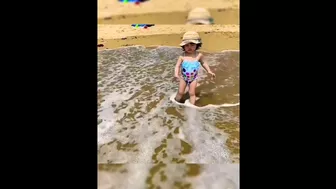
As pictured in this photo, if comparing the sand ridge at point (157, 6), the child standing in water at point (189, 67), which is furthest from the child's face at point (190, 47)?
the sand ridge at point (157, 6)

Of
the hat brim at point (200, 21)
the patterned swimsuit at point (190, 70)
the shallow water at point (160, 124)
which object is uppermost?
the hat brim at point (200, 21)

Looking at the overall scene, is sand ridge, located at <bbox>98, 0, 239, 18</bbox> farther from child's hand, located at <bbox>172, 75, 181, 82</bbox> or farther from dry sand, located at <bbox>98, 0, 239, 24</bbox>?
child's hand, located at <bbox>172, 75, 181, 82</bbox>

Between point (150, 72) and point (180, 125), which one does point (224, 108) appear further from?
point (150, 72)

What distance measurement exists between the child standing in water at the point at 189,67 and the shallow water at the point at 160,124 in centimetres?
3

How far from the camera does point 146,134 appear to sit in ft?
3.34

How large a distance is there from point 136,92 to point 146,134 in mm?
167

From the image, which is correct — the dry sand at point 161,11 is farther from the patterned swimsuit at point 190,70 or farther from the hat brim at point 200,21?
the patterned swimsuit at point 190,70

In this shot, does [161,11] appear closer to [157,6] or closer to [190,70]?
[157,6]

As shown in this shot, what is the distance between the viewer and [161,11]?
112 cm

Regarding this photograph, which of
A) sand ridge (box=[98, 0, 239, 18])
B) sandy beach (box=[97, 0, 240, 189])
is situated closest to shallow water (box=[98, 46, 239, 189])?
sandy beach (box=[97, 0, 240, 189])

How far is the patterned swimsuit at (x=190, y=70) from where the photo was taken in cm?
111

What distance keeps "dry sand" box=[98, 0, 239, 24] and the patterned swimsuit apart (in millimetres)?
132

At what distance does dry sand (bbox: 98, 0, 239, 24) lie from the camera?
3.54ft
